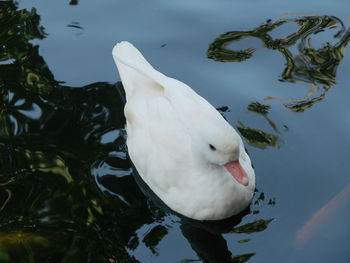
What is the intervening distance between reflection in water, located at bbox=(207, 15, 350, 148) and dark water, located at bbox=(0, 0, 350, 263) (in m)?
0.01

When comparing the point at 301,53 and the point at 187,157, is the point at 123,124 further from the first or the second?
the point at 301,53

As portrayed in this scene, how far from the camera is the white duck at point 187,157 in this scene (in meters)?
3.17

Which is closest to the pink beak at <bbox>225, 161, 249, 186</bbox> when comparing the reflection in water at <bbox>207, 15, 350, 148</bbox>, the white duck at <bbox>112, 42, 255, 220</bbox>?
the white duck at <bbox>112, 42, 255, 220</bbox>

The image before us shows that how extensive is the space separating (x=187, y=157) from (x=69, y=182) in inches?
31.6

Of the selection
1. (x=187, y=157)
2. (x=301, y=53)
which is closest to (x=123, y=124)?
(x=187, y=157)

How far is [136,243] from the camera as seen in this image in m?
3.24

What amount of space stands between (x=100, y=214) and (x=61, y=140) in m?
0.75

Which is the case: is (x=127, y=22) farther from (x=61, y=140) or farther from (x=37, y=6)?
(x=61, y=140)

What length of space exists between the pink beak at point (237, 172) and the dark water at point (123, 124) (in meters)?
0.38

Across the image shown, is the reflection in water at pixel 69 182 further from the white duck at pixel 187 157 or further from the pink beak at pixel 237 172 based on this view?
the pink beak at pixel 237 172

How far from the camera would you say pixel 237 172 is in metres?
3.15

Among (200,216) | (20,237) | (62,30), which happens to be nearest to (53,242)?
(20,237)

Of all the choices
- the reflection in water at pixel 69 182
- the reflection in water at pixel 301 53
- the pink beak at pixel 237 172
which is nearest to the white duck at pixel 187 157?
the pink beak at pixel 237 172

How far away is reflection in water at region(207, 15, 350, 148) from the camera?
163 inches
